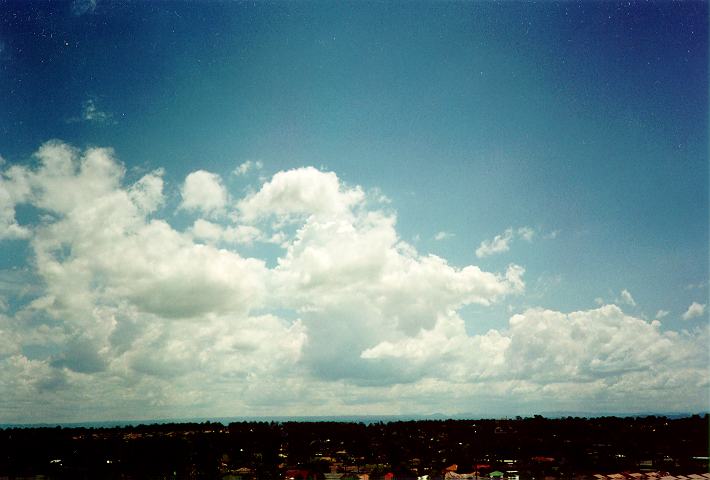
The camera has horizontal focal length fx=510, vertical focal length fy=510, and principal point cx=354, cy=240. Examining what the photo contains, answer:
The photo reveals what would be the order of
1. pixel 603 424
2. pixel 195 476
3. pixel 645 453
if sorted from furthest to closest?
1. pixel 603 424
2. pixel 645 453
3. pixel 195 476

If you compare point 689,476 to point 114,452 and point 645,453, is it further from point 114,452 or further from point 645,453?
point 114,452

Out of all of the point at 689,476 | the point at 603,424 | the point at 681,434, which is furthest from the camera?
the point at 603,424

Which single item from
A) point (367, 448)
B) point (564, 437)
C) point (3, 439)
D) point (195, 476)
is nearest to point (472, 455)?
point (367, 448)

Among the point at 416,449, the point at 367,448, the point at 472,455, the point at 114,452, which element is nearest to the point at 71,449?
the point at 114,452

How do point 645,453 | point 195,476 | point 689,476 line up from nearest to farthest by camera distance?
point 689,476 → point 195,476 → point 645,453

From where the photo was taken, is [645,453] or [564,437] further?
[564,437]

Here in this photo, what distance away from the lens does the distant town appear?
101 metres

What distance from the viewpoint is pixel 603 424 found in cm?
18088

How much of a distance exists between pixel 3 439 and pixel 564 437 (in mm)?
161026

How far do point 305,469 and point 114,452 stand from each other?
171 feet

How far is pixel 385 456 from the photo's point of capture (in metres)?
124

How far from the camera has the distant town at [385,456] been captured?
10125 cm

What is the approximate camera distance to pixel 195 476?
102312mm

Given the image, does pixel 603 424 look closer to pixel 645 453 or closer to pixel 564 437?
pixel 564 437
